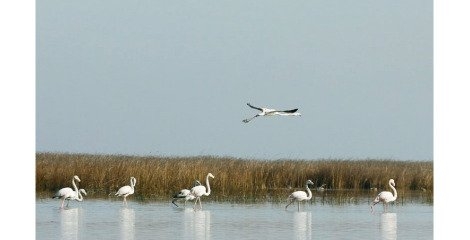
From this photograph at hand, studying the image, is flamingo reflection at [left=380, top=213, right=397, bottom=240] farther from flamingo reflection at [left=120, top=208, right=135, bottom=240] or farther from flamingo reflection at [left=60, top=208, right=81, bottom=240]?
flamingo reflection at [left=60, top=208, right=81, bottom=240]

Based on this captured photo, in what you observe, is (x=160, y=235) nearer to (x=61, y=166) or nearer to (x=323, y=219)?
(x=323, y=219)

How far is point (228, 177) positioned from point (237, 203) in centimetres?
306

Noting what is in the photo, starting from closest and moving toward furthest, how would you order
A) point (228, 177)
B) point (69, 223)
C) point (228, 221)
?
point (69, 223)
point (228, 221)
point (228, 177)

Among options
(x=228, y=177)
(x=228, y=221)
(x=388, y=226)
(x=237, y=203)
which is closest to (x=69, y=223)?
(x=228, y=221)

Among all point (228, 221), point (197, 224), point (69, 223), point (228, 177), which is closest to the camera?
point (69, 223)

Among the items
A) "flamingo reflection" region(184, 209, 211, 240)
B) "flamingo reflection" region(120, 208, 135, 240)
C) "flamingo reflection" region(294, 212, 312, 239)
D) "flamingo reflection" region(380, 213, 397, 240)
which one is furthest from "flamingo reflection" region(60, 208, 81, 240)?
"flamingo reflection" region(380, 213, 397, 240)

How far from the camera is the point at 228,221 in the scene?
50.1 feet

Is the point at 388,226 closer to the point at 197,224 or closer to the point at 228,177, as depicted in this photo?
the point at 197,224

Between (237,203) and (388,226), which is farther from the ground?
(237,203)

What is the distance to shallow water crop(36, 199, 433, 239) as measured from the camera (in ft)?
44.8

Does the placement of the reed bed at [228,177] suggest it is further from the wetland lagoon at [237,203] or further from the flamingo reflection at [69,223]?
the flamingo reflection at [69,223]

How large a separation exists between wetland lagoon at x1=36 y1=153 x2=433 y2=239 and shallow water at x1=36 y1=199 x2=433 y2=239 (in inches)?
0.6

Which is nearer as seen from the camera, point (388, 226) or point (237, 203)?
point (388, 226)
